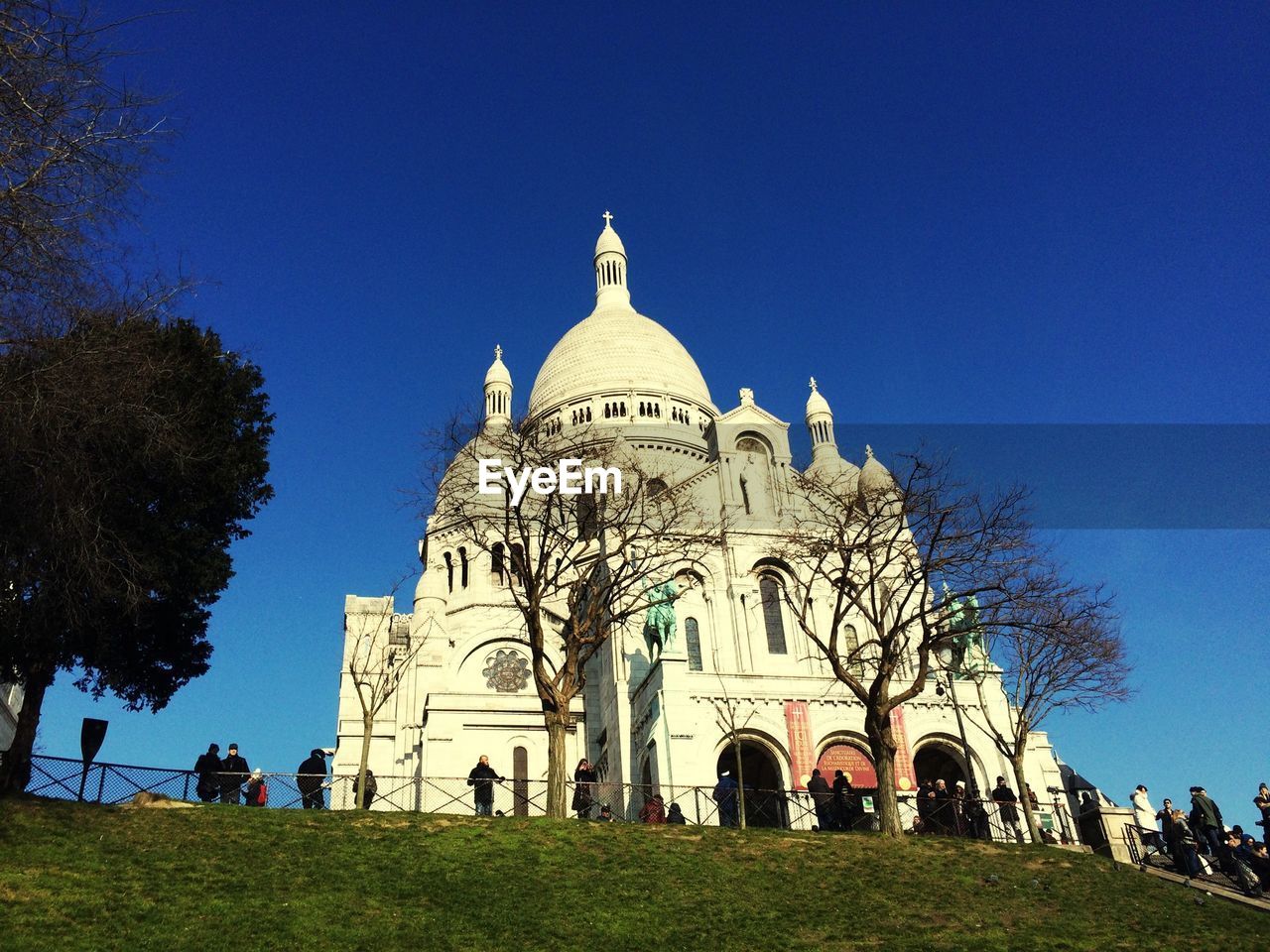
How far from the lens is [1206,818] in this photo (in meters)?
21.9

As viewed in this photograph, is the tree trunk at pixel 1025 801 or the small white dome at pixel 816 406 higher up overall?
the small white dome at pixel 816 406

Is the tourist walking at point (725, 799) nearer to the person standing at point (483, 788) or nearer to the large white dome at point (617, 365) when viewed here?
the person standing at point (483, 788)

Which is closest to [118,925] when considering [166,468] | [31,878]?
[31,878]

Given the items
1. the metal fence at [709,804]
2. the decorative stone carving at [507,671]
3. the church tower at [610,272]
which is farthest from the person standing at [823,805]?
the church tower at [610,272]

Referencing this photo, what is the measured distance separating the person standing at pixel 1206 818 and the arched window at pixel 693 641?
1880 cm

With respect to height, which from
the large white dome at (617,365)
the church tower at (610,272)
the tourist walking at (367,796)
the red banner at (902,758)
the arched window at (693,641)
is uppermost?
the church tower at (610,272)

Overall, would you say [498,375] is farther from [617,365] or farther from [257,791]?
[257,791]

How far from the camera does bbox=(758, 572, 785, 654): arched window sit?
132 feet

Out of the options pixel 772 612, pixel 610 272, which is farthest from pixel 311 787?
pixel 610 272

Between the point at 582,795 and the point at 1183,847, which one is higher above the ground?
the point at 582,795

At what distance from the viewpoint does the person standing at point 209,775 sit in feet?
69.9

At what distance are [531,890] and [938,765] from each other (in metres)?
22.8

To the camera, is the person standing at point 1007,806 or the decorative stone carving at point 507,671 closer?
the person standing at point 1007,806

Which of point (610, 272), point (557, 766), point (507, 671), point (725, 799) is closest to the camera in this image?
point (557, 766)
